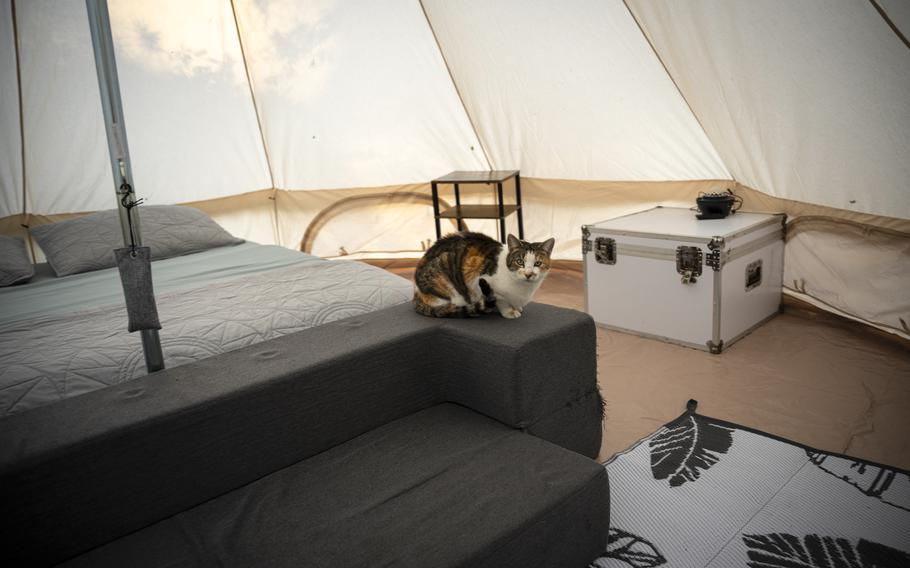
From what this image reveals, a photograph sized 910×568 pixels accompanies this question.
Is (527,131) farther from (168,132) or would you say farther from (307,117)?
(168,132)

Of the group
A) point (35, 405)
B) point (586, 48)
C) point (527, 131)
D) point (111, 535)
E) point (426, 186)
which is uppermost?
point (586, 48)

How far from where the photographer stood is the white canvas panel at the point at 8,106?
267 cm

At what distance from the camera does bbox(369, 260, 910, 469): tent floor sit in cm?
219

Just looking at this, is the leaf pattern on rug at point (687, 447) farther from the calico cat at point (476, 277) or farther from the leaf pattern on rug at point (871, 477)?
the calico cat at point (476, 277)

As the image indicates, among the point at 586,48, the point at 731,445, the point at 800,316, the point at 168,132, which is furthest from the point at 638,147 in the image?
the point at 168,132

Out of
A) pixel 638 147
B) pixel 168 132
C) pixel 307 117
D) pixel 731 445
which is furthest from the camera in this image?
pixel 307 117

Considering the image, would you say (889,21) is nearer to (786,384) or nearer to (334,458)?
(786,384)

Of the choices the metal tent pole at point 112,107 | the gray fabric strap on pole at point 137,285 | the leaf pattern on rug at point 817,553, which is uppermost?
the metal tent pole at point 112,107

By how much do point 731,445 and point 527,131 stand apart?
2.30 meters

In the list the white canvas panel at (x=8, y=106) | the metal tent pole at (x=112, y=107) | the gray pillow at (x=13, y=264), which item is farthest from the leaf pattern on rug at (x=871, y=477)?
the white canvas panel at (x=8, y=106)

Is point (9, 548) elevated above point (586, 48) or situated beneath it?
situated beneath

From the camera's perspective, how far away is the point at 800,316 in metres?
3.23

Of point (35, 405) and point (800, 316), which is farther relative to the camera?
point (800, 316)

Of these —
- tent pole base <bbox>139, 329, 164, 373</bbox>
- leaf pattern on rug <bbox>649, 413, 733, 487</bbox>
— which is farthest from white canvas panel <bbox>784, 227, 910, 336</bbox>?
tent pole base <bbox>139, 329, 164, 373</bbox>
